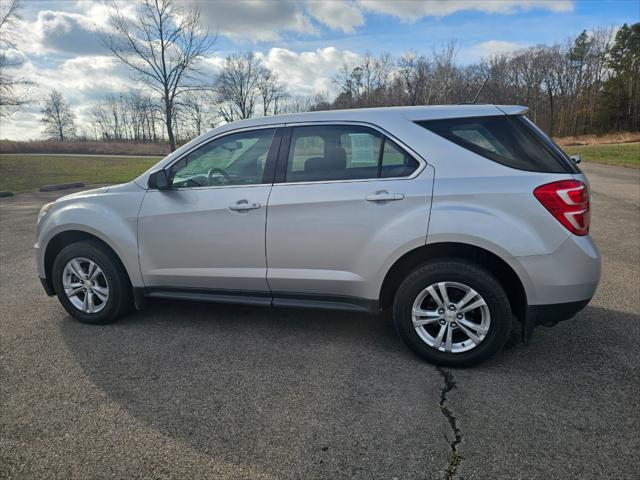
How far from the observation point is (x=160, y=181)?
359 centimetres

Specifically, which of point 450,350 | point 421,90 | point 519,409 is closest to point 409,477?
point 519,409

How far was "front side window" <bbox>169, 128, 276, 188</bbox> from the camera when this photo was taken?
349 cm

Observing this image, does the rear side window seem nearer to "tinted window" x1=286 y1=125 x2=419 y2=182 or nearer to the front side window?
"tinted window" x1=286 y1=125 x2=419 y2=182

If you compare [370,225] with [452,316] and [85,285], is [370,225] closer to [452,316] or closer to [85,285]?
[452,316]

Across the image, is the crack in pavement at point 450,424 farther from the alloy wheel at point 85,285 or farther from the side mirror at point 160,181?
the alloy wheel at point 85,285

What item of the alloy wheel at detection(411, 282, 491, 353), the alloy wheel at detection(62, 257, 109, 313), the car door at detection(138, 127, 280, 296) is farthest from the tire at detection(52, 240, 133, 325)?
the alloy wheel at detection(411, 282, 491, 353)

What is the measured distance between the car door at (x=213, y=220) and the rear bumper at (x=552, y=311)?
1973mm

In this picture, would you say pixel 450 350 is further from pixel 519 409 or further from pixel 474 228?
pixel 474 228

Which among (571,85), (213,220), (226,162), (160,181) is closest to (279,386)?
(213,220)

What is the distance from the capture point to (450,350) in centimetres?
308

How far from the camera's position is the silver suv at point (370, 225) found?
2.85 metres

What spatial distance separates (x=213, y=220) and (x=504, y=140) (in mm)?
2259

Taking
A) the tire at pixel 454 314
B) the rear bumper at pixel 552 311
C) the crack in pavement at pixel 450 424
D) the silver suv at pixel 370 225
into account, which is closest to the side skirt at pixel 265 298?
the silver suv at pixel 370 225

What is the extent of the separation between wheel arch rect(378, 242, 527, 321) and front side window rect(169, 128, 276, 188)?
130 cm
